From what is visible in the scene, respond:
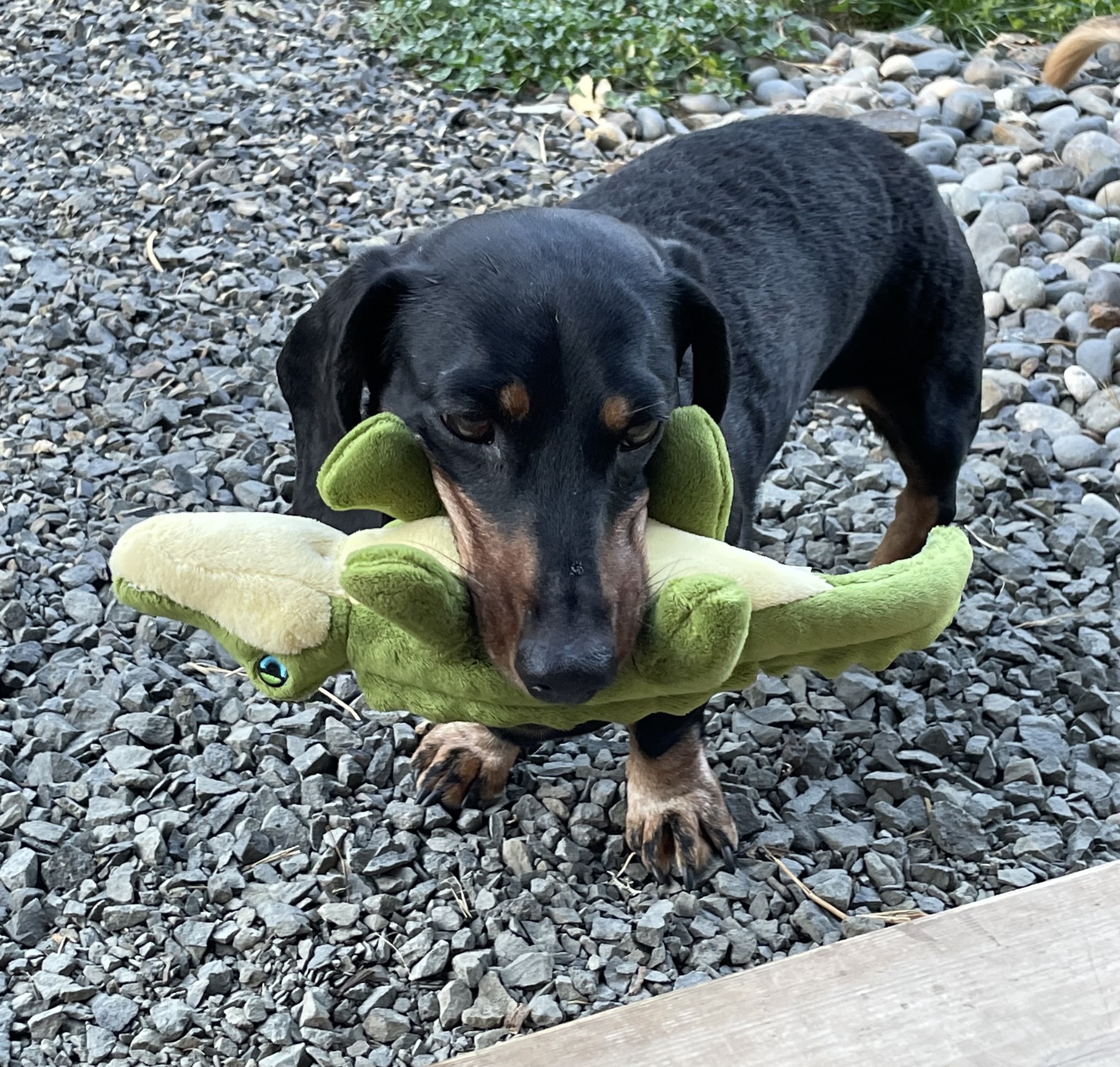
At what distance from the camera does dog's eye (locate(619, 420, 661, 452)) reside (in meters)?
2.12

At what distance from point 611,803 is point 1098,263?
10.6 ft

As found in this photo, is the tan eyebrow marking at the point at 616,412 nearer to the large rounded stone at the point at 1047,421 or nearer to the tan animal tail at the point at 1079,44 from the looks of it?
the large rounded stone at the point at 1047,421

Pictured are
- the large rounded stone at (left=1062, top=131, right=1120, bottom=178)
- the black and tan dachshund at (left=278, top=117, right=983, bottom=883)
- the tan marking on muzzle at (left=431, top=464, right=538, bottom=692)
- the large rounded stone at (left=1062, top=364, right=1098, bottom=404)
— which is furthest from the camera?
the large rounded stone at (left=1062, top=131, right=1120, bottom=178)

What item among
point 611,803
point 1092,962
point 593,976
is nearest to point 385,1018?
point 593,976

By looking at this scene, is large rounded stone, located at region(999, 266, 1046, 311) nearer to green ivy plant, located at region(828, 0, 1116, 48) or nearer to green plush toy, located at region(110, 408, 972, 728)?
green ivy plant, located at region(828, 0, 1116, 48)

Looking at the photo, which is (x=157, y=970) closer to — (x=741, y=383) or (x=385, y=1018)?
(x=385, y=1018)

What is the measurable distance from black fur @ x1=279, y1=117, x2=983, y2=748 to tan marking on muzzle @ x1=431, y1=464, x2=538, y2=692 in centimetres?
2

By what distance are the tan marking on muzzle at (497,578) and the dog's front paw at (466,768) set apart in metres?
0.89

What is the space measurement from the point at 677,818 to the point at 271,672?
1.16 metres

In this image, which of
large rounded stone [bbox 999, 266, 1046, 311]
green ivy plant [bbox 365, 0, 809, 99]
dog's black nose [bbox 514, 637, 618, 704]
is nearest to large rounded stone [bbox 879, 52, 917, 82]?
A: green ivy plant [bbox 365, 0, 809, 99]

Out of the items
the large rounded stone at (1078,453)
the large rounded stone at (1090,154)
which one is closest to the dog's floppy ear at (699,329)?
the large rounded stone at (1078,453)

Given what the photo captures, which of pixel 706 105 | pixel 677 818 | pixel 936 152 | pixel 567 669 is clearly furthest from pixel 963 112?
pixel 567 669

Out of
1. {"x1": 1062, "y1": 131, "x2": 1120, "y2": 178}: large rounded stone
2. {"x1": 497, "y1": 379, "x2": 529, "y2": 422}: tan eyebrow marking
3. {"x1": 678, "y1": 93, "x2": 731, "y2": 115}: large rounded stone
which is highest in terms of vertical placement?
{"x1": 497, "y1": 379, "x2": 529, "y2": 422}: tan eyebrow marking

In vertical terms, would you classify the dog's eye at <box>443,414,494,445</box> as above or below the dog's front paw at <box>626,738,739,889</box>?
Answer: above
